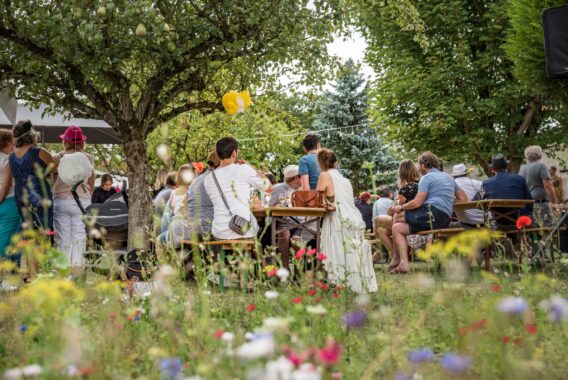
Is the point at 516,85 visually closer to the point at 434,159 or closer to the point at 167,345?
the point at 434,159

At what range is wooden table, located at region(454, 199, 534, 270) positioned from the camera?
840cm

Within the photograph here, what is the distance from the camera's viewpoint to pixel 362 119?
40.0m

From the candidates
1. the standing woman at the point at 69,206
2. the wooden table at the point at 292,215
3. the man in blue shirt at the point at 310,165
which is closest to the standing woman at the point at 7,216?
the standing woman at the point at 69,206

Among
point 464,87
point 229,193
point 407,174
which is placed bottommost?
point 229,193

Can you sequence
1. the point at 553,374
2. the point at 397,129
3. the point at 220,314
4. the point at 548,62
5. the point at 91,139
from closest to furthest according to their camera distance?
the point at 553,374 < the point at 220,314 < the point at 548,62 < the point at 91,139 < the point at 397,129

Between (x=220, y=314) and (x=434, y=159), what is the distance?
531 centimetres

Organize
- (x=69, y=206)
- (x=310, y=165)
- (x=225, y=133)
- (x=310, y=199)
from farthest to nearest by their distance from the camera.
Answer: (x=225, y=133) → (x=310, y=165) → (x=69, y=206) → (x=310, y=199)

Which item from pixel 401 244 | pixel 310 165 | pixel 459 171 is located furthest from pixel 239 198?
pixel 459 171

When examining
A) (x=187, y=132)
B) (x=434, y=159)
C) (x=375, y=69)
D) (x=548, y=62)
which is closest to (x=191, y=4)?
(x=434, y=159)

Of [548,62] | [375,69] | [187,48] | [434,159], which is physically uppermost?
[375,69]

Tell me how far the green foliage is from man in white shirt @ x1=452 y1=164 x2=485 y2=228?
184 inches

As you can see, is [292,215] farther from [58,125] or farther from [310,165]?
[58,125]

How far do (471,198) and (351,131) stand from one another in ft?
95.2

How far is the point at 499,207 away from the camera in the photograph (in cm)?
905
